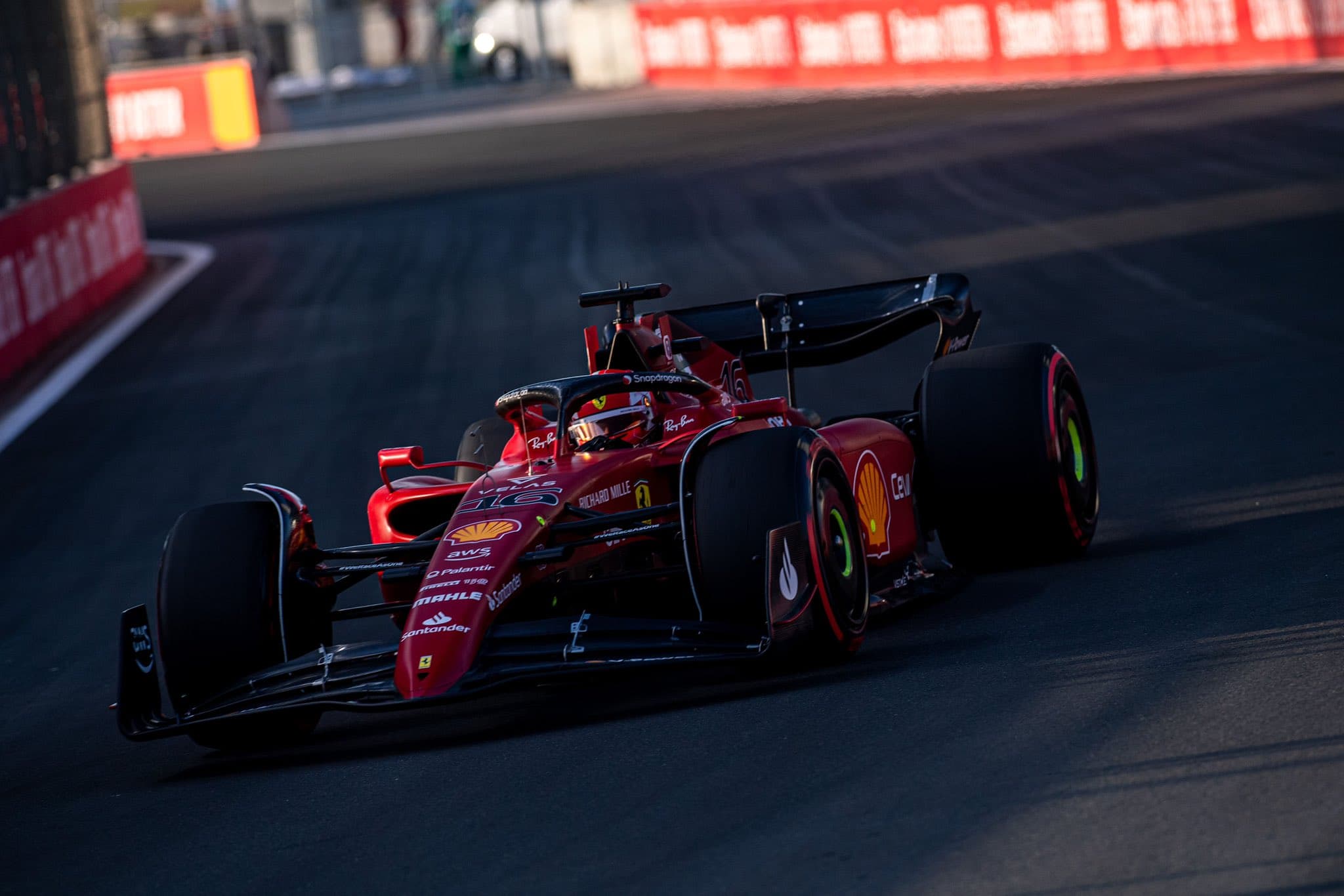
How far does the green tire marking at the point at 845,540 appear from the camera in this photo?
6867 mm

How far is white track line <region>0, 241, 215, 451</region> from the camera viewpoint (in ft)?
52.6

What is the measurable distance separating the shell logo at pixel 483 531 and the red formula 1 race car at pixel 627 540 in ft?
0.03

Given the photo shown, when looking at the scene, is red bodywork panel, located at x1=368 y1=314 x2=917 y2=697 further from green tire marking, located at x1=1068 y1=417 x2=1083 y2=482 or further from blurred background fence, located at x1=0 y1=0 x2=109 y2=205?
blurred background fence, located at x1=0 y1=0 x2=109 y2=205

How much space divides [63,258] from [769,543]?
1544 cm

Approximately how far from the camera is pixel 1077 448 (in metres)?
8.33

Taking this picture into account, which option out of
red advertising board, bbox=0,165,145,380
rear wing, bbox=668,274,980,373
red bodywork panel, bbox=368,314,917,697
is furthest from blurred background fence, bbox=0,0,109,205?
red bodywork panel, bbox=368,314,917,697

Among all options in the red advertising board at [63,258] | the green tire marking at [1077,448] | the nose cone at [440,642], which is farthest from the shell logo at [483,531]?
the red advertising board at [63,258]

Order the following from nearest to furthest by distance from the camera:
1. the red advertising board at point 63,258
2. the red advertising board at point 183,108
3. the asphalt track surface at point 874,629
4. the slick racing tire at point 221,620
→ the asphalt track surface at point 874,629, the slick racing tire at point 221,620, the red advertising board at point 63,258, the red advertising board at point 183,108

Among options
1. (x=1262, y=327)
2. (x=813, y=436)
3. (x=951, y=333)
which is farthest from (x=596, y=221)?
(x=813, y=436)

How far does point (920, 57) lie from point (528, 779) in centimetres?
3359

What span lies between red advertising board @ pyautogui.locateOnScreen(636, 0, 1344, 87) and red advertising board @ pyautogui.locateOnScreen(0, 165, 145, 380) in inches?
654

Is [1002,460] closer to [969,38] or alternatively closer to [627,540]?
[627,540]

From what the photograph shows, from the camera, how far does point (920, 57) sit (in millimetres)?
37906

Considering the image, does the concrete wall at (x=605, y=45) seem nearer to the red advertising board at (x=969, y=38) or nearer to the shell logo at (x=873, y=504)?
the red advertising board at (x=969, y=38)
